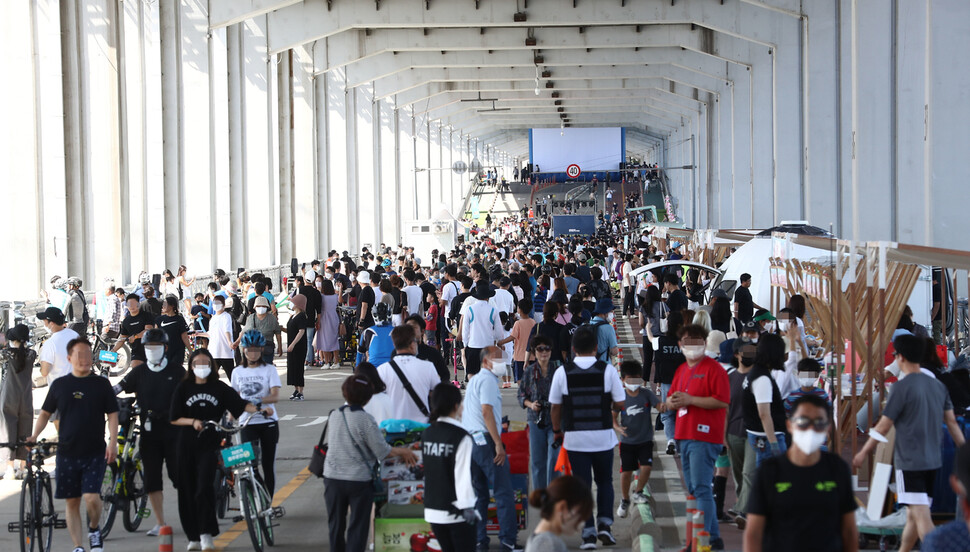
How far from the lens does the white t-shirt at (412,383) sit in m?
9.58

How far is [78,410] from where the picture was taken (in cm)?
877

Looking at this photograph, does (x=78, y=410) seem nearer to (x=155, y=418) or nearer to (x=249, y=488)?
(x=155, y=418)

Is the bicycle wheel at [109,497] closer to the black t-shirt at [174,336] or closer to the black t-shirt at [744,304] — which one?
the black t-shirt at [174,336]

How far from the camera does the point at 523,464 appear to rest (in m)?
9.49

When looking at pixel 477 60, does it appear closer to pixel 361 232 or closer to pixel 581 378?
pixel 361 232

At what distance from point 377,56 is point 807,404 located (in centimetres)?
4509

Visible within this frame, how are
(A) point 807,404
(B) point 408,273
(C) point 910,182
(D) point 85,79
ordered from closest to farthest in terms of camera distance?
(A) point 807,404, (B) point 408,273, (C) point 910,182, (D) point 85,79

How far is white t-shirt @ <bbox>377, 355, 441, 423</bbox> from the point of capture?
9.58m

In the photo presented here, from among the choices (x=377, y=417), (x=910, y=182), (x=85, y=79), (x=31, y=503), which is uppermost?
(x=85, y=79)

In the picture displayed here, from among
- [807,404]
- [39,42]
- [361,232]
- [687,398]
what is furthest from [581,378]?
[361,232]

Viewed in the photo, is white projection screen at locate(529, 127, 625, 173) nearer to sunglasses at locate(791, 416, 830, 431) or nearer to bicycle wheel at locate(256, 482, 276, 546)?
bicycle wheel at locate(256, 482, 276, 546)

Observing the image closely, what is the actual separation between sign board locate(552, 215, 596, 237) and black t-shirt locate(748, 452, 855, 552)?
249ft

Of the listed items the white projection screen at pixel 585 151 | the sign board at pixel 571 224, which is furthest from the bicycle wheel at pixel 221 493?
the sign board at pixel 571 224

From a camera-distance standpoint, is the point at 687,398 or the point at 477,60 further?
the point at 477,60
